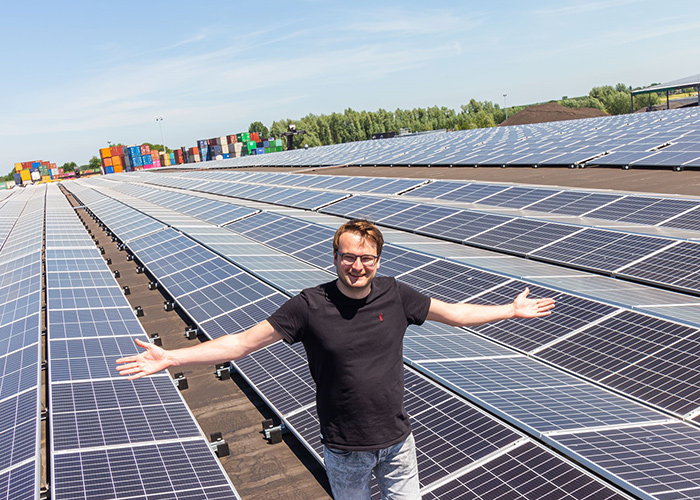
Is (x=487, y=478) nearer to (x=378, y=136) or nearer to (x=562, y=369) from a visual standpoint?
(x=562, y=369)

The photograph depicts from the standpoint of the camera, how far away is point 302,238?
2372 cm

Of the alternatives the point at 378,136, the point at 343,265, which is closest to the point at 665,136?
the point at 343,265

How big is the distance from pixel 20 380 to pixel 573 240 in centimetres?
1553

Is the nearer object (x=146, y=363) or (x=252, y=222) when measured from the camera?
(x=146, y=363)

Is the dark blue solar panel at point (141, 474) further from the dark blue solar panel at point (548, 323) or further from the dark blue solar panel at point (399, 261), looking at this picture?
the dark blue solar panel at point (399, 261)

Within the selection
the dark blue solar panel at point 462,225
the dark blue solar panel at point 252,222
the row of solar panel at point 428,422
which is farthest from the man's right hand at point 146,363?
the dark blue solar panel at point 252,222

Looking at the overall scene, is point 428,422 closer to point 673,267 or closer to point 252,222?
point 673,267

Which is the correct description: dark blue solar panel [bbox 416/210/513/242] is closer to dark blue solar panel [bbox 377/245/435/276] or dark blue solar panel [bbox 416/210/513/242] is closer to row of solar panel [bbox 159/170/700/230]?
row of solar panel [bbox 159/170/700/230]

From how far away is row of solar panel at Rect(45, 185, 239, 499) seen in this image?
25.2 ft

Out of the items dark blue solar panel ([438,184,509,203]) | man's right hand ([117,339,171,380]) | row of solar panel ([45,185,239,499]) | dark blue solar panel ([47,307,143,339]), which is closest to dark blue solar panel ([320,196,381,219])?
dark blue solar panel ([438,184,509,203])

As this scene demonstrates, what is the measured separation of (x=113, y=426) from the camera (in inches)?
362

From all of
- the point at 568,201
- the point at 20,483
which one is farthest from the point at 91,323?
the point at 568,201

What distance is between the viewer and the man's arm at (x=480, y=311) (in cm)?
514

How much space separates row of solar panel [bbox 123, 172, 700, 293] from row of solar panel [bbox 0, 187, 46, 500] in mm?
13854
